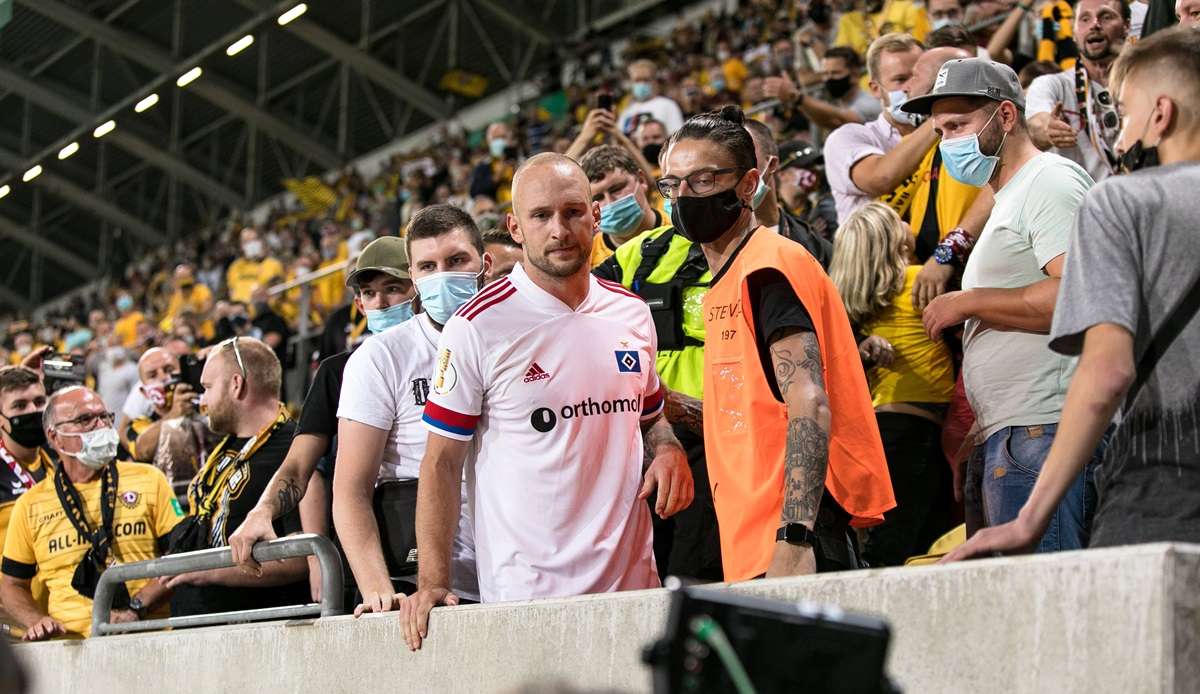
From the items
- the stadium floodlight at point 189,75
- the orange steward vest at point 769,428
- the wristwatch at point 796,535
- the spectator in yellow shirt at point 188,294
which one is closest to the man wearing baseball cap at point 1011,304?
the orange steward vest at point 769,428

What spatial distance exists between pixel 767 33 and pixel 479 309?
13.1m

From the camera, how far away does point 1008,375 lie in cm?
376

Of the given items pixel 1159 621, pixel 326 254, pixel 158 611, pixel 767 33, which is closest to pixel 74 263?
pixel 326 254

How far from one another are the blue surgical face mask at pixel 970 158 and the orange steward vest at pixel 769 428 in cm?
64

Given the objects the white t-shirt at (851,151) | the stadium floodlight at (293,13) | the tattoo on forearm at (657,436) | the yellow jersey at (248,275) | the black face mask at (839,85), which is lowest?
the tattoo on forearm at (657,436)

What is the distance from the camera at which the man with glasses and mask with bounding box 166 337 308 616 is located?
204 inches

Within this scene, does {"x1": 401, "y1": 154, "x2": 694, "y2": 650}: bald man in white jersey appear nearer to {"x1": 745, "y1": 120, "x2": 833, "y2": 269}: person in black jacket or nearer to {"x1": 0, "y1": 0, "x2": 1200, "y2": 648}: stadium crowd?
{"x1": 0, "y1": 0, "x2": 1200, "y2": 648}: stadium crowd

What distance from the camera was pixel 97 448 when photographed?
644cm

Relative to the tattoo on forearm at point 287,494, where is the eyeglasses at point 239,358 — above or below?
above

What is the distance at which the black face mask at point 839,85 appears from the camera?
760 centimetres

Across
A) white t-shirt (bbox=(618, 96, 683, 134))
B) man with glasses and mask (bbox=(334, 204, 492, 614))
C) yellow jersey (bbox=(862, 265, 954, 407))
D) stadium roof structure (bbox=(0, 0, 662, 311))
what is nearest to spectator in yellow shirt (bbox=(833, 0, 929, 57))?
white t-shirt (bbox=(618, 96, 683, 134))

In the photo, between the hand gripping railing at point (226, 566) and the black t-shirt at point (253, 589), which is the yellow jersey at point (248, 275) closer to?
the black t-shirt at point (253, 589)

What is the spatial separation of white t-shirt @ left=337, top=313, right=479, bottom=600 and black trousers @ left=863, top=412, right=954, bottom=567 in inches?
58.5

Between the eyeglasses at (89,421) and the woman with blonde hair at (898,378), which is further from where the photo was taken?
→ the eyeglasses at (89,421)
